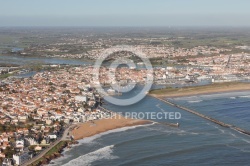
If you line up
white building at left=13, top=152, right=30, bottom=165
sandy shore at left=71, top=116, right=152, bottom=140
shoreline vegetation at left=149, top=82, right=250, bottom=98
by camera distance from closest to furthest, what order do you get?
white building at left=13, top=152, right=30, bottom=165, sandy shore at left=71, top=116, right=152, bottom=140, shoreline vegetation at left=149, top=82, right=250, bottom=98

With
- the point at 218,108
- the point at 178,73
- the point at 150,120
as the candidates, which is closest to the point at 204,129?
the point at 150,120

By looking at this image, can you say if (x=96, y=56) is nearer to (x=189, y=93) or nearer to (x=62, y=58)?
Result: (x=62, y=58)

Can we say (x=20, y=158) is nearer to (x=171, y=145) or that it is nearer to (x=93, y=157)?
(x=93, y=157)

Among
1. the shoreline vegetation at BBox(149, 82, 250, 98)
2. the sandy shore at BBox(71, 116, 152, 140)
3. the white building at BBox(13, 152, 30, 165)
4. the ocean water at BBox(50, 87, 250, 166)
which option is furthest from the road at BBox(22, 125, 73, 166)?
the shoreline vegetation at BBox(149, 82, 250, 98)

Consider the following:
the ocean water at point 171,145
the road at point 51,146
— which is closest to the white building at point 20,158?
the road at point 51,146

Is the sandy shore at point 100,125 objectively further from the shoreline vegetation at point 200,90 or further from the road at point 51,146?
the shoreline vegetation at point 200,90

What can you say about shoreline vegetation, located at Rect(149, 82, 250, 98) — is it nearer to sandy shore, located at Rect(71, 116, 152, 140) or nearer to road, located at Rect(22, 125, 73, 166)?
sandy shore, located at Rect(71, 116, 152, 140)

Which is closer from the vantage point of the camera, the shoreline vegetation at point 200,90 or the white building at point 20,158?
the white building at point 20,158
